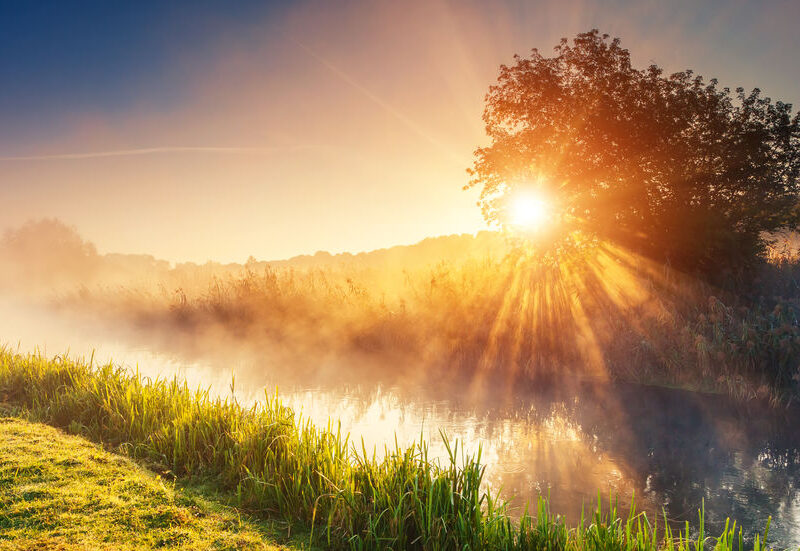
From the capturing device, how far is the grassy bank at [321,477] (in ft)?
11.0

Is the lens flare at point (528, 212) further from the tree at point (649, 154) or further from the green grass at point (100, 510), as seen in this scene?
the green grass at point (100, 510)

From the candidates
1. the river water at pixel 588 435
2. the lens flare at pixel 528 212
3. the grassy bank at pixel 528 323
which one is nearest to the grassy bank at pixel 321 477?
the river water at pixel 588 435

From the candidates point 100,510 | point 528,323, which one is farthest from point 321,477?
point 528,323

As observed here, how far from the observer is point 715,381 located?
9062 millimetres

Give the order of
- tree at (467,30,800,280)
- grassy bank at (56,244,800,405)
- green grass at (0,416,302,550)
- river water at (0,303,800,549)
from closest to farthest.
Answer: green grass at (0,416,302,550) < river water at (0,303,800,549) < grassy bank at (56,244,800,405) < tree at (467,30,800,280)

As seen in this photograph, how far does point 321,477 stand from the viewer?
4.11m

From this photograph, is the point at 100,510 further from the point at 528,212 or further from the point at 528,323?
the point at 528,212

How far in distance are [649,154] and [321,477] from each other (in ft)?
41.6

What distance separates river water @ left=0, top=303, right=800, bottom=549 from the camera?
5.14m

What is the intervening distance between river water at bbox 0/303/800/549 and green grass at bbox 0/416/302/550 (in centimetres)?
150

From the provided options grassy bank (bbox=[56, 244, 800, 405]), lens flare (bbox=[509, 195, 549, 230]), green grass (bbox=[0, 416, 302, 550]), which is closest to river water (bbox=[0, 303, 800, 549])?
grassy bank (bbox=[56, 244, 800, 405])

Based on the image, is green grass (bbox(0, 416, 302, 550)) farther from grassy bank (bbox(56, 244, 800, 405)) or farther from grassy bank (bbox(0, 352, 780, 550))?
grassy bank (bbox(56, 244, 800, 405))

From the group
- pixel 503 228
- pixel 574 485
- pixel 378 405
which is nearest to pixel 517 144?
pixel 503 228

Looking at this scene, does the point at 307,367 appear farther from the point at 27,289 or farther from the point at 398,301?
the point at 27,289
